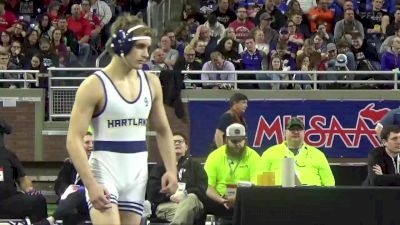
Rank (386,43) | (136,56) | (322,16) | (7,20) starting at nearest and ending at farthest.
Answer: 1. (136,56)
2. (386,43)
3. (322,16)
4. (7,20)

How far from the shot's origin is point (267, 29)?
19969mm

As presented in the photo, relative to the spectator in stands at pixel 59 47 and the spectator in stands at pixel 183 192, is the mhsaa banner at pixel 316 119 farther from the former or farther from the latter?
the spectator in stands at pixel 183 192

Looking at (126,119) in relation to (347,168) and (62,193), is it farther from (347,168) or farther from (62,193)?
(347,168)

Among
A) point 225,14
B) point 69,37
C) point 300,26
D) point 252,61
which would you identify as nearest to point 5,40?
point 69,37

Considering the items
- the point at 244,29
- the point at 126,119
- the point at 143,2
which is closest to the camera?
the point at 126,119

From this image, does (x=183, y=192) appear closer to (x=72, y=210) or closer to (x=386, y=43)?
(x=72, y=210)

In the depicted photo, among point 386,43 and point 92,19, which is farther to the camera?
point 92,19

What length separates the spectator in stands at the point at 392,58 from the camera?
18703 millimetres

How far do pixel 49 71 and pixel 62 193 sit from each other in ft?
20.2

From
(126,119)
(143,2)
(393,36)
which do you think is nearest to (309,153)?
(126,119)

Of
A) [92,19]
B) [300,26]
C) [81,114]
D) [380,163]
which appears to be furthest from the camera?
[92,19]

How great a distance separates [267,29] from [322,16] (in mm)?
1366

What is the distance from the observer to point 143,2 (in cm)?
2280

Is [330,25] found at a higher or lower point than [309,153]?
higher
